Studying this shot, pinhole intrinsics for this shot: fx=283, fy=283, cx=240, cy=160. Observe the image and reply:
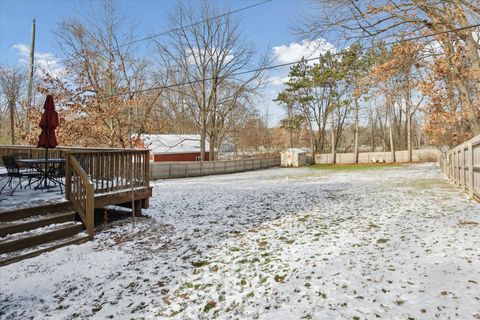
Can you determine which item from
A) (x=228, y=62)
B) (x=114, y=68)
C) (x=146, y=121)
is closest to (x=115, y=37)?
(x=114, y=68)

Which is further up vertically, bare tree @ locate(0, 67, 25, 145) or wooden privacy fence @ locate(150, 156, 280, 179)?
bare tree @ locate(0, 67, 25, 145)

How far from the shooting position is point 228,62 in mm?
24250

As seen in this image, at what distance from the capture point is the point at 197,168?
20.9 meters

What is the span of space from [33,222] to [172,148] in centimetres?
2375

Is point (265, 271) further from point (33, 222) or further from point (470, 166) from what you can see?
point (470, 166)

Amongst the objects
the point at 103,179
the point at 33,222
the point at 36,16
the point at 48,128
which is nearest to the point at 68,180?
the point at 103,179

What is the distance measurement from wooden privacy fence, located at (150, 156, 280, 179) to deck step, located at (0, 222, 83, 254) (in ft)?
43.6

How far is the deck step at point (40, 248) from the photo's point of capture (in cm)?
404

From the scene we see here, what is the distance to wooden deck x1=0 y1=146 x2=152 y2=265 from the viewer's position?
4371mm

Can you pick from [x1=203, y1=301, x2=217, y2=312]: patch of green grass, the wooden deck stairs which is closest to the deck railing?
the wooden deck stairs

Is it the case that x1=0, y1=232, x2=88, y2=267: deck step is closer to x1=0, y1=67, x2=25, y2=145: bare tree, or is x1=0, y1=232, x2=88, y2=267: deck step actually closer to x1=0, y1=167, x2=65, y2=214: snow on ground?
x1=0, y1=167, x2=65, y2=214: snow on ground

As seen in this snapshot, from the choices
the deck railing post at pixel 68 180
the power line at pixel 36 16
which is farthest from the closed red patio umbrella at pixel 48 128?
the power line at pixel 36 16

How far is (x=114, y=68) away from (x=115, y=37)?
7.00 ft

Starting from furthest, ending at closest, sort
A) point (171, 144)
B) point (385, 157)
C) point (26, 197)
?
point (385, 157) < point (171, 144) < point (26, 197)
